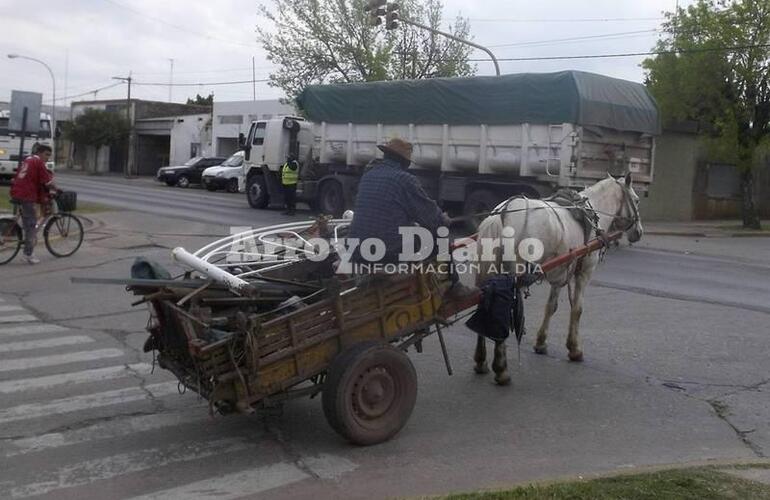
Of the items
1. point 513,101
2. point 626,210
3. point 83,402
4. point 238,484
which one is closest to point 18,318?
point 83,402

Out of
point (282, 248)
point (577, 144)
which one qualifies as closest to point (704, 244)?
point (577, 144)

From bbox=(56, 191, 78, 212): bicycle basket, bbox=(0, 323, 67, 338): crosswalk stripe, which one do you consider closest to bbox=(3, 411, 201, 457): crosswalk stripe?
bbox=(0, 323, 67, 338): crosswalk stripe

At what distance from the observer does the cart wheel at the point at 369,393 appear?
5.50 meters

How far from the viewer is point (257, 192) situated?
26547 millimetres

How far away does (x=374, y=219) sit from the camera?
6.11 m

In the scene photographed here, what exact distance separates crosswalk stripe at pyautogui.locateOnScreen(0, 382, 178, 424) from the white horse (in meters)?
2.87

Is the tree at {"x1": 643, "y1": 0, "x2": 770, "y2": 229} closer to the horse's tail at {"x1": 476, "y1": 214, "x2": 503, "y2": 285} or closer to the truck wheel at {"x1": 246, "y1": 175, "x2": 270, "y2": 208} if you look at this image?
the truck wheel at {"x1": 246, "y1": 175, "x2": 270, "y2": 208}

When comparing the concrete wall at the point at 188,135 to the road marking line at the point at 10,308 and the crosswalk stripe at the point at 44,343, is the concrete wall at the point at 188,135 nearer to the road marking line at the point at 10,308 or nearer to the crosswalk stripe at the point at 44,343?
the road marking line at the point at 10,308

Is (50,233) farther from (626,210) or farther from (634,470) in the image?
(634,470)

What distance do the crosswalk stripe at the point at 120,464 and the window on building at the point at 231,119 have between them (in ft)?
152

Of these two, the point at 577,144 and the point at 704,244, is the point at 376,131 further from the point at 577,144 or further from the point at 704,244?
the point at 704,244

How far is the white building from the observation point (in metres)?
48.9

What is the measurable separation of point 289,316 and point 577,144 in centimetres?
1328

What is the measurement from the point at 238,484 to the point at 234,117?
47.8 meters
